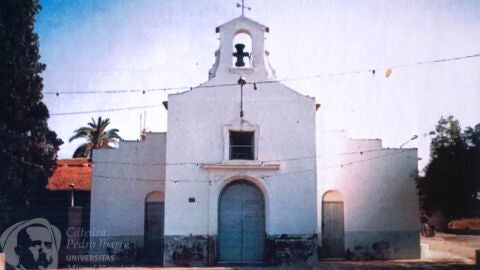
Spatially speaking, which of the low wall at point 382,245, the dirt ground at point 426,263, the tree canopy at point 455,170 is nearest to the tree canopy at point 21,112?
the dirt ground at point 426,263

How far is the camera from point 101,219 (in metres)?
22.9

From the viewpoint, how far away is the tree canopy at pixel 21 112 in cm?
2188

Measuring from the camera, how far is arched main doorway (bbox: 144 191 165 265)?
22.9m

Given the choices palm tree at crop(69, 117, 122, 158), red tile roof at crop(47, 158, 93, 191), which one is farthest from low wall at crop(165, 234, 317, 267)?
palm tree at crop(69, 117, 122, 158)

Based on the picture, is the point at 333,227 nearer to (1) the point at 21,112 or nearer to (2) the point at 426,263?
(2) the point at 426,263

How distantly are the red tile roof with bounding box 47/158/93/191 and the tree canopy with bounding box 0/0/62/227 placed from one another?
3842 mm

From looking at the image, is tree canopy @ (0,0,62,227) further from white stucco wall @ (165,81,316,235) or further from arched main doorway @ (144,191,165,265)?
white stucco wall @ (165,81,316,235)

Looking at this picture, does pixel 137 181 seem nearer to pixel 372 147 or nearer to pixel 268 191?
pixel 268 191

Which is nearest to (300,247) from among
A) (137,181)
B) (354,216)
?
(354,216)

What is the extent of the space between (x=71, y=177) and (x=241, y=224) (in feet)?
41.9

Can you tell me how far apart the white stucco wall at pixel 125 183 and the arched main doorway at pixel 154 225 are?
255 mm

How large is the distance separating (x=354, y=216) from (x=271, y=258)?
5.17 meters

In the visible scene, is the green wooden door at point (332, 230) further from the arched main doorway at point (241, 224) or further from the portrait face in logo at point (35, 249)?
the portrait face in logo at point (35, 249)

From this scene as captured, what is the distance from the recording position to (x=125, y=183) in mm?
23297
